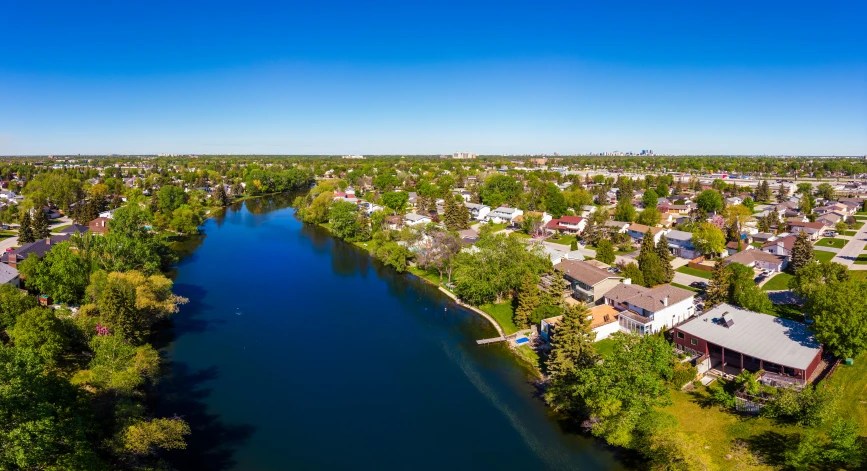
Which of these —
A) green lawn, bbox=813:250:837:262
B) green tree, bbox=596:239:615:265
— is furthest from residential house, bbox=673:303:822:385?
green lawn, bbox=813:250:837:262

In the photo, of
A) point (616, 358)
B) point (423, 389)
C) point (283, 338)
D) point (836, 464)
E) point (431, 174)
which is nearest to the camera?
point (836, 464)

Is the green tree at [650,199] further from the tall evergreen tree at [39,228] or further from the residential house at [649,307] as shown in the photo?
the tall evergreen tree at [39,228]

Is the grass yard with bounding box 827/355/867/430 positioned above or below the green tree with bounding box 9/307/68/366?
below

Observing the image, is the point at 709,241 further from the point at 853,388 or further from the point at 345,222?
the point at 345,222

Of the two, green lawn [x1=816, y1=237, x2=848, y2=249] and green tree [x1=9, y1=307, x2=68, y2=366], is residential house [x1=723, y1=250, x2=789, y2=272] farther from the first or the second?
green tree [x1=9, y1=307, x2=68, y2=366]

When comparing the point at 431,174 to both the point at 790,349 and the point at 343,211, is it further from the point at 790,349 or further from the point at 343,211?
the point at 790,349

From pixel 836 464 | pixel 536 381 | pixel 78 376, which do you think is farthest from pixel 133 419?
pixel 836 464
